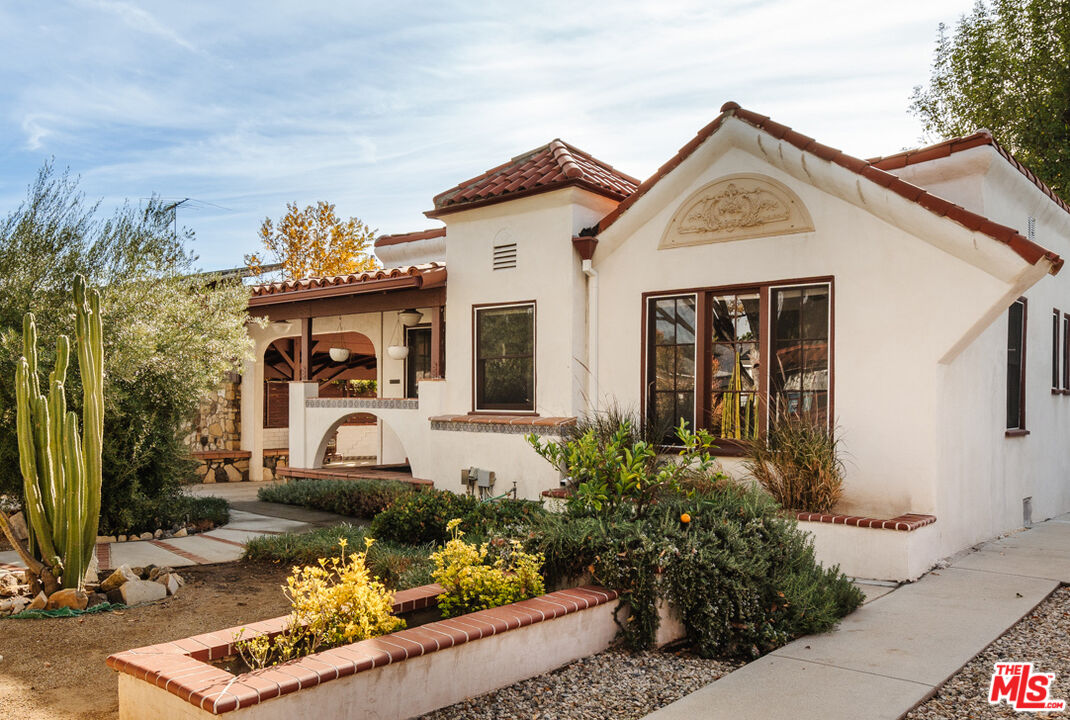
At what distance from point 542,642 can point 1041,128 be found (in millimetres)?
17613

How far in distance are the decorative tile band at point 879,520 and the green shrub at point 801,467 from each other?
23cm

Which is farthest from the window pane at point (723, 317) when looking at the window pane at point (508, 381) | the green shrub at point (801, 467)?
the window pane at point (508, 381)

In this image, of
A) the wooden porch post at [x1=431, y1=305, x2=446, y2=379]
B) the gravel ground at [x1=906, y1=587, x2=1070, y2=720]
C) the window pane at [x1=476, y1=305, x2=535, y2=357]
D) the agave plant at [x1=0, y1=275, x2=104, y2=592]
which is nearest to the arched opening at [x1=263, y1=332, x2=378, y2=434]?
the wooden porch post at [x1=431, y1=305, x2=446, y2=379]

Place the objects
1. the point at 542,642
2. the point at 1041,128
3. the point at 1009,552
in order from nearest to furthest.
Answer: the point at 542,642 < the point at 1009,552 < the point at 1041,128

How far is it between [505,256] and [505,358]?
1311 mm

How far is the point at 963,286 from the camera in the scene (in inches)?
286

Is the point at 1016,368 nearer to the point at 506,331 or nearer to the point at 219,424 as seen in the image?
the point at 506,331

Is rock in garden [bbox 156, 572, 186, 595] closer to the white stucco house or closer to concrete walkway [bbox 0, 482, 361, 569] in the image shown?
concrete walkway [bbox 0, 482, 361, 569]

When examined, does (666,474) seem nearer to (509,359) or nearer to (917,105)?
(509,359)

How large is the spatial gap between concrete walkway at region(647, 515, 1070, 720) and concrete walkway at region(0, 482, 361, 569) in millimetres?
5419

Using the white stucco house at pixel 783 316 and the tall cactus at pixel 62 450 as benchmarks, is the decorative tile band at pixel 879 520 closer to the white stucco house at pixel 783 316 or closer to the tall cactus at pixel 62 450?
the white stucco house at pixel 783 316

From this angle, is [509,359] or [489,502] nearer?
[489,502]

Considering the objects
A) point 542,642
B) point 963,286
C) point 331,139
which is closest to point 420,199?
point 331,139

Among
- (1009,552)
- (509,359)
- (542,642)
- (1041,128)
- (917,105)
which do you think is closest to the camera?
(542,642)
